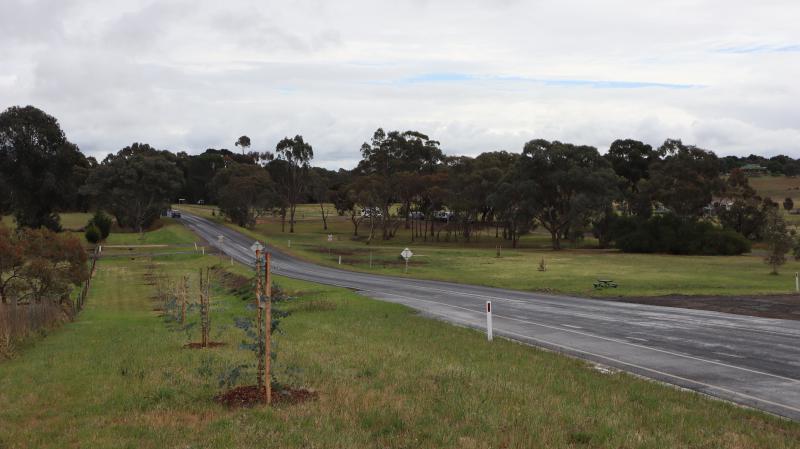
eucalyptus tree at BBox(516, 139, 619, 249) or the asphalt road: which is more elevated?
eucalyptus tree at BBox(516, 139, 619, 249)

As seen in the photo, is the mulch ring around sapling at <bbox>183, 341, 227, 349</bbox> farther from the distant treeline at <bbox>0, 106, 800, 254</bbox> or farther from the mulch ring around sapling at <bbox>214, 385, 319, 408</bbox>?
the distant treeline at <bbox>0, 106, 800, 254</bbox>

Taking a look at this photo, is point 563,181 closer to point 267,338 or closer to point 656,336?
point 656,336

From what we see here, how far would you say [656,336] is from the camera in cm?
1923

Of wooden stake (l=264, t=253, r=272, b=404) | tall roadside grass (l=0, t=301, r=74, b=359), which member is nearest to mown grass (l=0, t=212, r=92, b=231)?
tall roadside grass (l=0, t=301, r=74, b=359)

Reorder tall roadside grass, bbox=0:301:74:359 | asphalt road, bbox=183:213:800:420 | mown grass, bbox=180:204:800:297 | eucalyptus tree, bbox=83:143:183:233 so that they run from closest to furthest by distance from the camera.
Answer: asphalt road, bbox=183:213:800:420 → tall roadside grass, bbox=0:301:74:359 → mown grass, bbox=180:204:800:297 → eucalyptus tree, bbox=83:143:183:233

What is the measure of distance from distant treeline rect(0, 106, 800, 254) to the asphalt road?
5233cm

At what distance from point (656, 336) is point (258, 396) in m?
13.5

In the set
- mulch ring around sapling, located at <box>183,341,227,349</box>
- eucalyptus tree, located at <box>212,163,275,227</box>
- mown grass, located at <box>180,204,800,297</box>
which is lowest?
mown grass, located at <box>180,204,800,297</box>

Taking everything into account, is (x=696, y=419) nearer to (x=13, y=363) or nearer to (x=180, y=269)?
(x=13, y=363)

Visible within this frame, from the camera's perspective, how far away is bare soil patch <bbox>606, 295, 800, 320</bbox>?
997 inches

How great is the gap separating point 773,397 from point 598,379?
2986mm

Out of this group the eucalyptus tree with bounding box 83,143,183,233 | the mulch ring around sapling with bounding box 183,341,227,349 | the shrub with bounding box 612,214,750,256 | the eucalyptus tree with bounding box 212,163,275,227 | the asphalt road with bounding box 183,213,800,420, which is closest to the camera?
the asphalt road with bounding box 183,213,800,420

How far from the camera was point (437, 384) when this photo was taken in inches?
430

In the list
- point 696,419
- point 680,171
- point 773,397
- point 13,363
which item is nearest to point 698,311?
point 773,397
